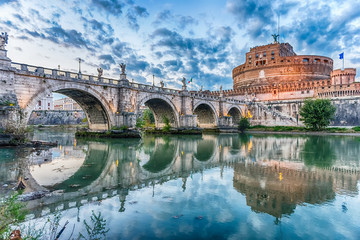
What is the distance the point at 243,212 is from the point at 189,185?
2.88 meters

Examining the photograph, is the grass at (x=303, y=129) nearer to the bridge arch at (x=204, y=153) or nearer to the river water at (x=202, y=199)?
the bridge arch at (x=204, y=153)

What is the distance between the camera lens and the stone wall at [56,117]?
64.4 m

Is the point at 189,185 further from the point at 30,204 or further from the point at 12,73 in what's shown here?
the point at 12,73

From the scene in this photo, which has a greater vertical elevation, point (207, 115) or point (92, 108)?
point (92, 108)

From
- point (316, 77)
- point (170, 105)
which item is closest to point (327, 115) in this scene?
point (170, 105)

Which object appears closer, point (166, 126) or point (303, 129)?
point (166, 126)

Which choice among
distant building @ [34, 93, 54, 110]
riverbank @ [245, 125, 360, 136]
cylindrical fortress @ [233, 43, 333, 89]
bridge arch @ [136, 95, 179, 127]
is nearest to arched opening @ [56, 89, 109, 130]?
bridge arch @ [136, 95, 179, 127]

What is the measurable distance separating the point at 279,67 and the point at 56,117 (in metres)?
65.5

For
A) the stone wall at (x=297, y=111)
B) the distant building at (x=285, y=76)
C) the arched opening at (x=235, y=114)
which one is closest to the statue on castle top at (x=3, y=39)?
the arched opening at (x=235, y=114)

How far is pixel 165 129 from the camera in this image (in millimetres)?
35156

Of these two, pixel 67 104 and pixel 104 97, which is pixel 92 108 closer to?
pixel 104 97

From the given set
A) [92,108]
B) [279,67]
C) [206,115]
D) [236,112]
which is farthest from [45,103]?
[279,67]

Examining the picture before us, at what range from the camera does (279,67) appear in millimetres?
63344

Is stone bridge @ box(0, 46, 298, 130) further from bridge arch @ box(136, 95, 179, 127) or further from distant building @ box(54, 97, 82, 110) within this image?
distant building @ box(54, 97, 82, 110)
